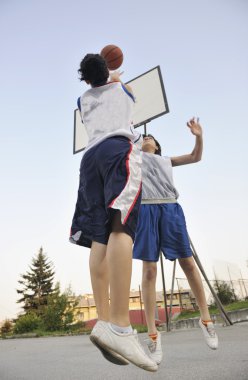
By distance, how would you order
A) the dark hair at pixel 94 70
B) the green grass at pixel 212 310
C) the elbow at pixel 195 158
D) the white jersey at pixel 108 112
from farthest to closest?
the green grass at pixel 212 310, the elbow at pixel 195 158, the dark hair at pixel 94 70, the white jersey at pixel 108 112

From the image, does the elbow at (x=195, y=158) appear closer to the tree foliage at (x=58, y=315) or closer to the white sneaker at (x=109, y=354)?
the white sneaker at (x=109, y=354)

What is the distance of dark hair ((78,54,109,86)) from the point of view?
74.0 inches

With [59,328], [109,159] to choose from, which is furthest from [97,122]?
[59,328]

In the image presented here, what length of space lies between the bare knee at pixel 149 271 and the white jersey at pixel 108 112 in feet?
3.39

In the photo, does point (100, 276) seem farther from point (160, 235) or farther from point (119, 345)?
point (160, 235)

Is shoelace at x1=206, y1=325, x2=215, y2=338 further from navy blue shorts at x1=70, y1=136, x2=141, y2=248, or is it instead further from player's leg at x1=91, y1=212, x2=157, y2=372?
navy blue shorts at x1=70, y1=136, x2=141, y2=248

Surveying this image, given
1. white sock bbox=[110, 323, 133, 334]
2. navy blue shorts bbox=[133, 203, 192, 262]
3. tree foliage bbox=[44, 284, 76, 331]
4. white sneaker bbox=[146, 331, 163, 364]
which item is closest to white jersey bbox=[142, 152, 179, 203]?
navy blue shorts bbox=[133, 203, 192, 262]

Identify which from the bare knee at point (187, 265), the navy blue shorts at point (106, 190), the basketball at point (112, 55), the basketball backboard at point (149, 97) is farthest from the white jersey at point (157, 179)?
the basketball backboard at point (149, 97)

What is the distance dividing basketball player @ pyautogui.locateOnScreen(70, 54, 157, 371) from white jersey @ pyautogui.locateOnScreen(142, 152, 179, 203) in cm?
86

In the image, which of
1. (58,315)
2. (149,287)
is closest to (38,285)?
(58,315)

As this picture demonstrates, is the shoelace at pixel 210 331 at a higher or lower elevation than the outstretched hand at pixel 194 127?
lower

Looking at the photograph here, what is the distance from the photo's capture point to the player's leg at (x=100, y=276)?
5.28 feet

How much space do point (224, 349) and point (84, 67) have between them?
2.32 meters

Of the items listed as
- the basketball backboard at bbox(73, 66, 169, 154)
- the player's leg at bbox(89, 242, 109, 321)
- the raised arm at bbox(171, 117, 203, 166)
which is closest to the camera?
the player's leg at bbox(89, 242, 109, 321)
